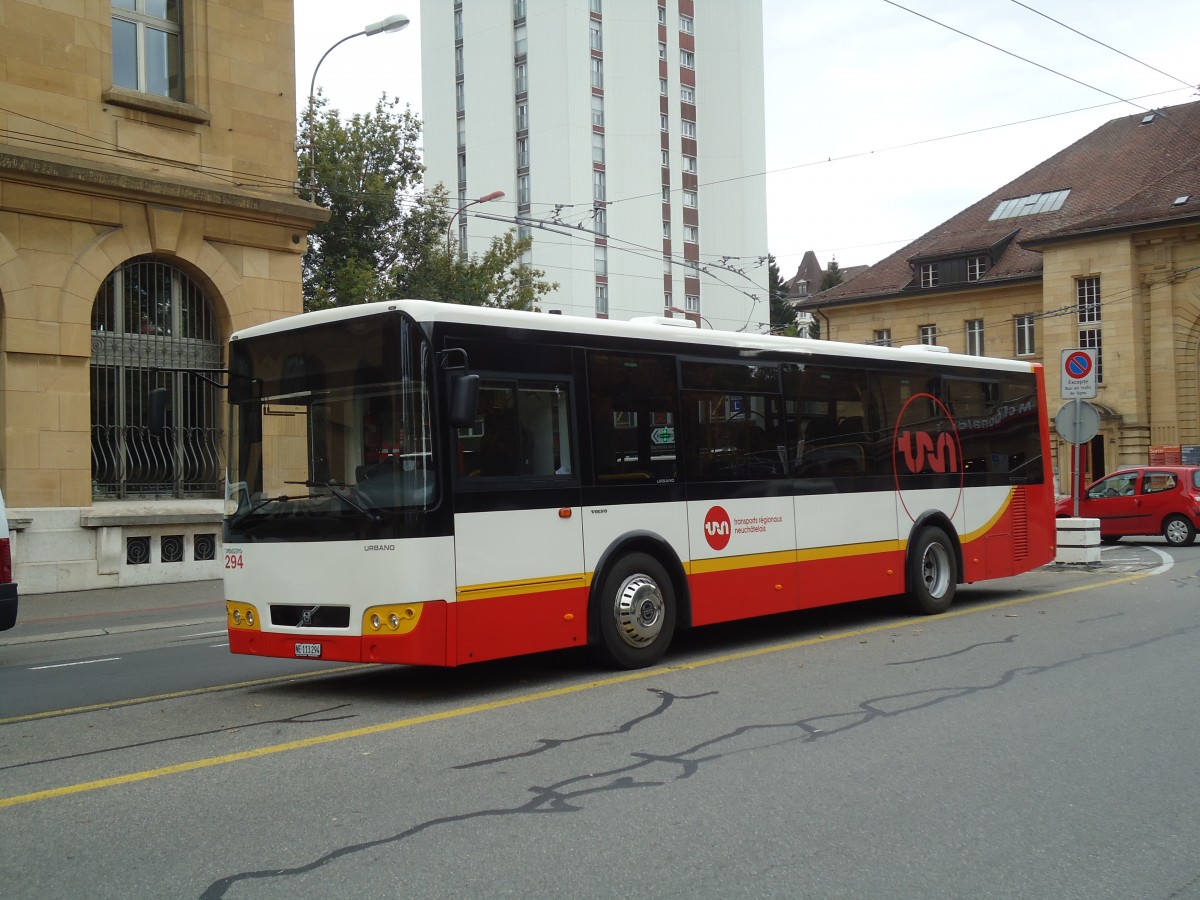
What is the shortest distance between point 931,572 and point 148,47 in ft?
51.7

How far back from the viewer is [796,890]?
448 centimetres

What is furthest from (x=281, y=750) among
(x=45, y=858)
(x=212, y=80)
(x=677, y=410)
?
(x=212, y=80)

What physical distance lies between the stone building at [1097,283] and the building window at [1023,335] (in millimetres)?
51

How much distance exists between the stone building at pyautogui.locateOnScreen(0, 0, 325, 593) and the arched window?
0.11 feet

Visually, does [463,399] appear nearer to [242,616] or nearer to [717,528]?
[242,616]

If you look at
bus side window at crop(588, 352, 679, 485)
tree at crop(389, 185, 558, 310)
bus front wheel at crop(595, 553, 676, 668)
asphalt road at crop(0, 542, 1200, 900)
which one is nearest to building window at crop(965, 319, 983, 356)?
tree at crop(389, 185, 558, 310)

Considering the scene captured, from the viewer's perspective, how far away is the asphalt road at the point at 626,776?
470cm

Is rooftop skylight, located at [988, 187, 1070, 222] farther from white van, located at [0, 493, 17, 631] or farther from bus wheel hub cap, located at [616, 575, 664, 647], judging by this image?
white van, located at [0, 493, 17, 631]

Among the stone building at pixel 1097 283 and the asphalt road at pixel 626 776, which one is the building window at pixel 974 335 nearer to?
the stone building at pixel 1097 283

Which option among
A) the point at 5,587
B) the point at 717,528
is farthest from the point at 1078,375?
the point at 5,587

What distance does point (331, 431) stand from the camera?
836 centimetres

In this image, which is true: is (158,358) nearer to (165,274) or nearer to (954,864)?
(165,274)

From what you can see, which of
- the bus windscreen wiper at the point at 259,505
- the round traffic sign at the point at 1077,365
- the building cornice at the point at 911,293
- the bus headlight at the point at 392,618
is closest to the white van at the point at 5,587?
the bus windscreen wiper at the point at 259,505

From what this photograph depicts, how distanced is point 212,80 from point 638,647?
15.7 metres
